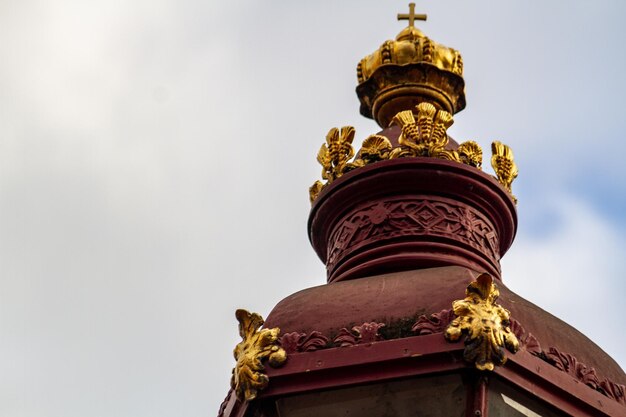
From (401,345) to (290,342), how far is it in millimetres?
765

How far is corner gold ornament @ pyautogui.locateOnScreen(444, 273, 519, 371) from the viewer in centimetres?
820

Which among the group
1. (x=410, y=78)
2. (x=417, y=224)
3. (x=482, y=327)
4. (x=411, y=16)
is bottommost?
(x=482, y=327)

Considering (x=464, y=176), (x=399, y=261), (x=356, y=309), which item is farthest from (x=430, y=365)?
(x=464, y=176)

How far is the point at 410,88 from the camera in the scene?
11805 mm

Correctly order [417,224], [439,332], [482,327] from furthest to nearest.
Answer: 1. [417,224]
2. [439,332]
3. [482,327]

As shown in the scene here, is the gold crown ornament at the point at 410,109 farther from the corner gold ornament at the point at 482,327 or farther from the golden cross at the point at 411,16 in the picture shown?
the corner gold ornament at the point at 482,327

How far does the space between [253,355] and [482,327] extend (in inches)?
55.8

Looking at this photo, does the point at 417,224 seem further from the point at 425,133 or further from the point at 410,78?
the point at 410,78

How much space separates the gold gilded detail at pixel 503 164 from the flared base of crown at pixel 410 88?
922 millimetres

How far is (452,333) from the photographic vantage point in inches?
327

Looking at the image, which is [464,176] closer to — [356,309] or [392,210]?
[392,210]

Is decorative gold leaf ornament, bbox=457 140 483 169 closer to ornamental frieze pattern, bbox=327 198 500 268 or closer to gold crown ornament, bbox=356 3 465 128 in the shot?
ornamental frieze pattern, bbox=327 198 500 268

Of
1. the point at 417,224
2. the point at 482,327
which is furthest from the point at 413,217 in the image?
the point at 482,327

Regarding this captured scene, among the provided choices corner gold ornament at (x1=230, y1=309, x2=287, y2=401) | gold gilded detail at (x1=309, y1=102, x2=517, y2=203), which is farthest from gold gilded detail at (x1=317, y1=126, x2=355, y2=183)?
corner gold ornament at (x1=230, y1=309, x2=287, y2=401)
